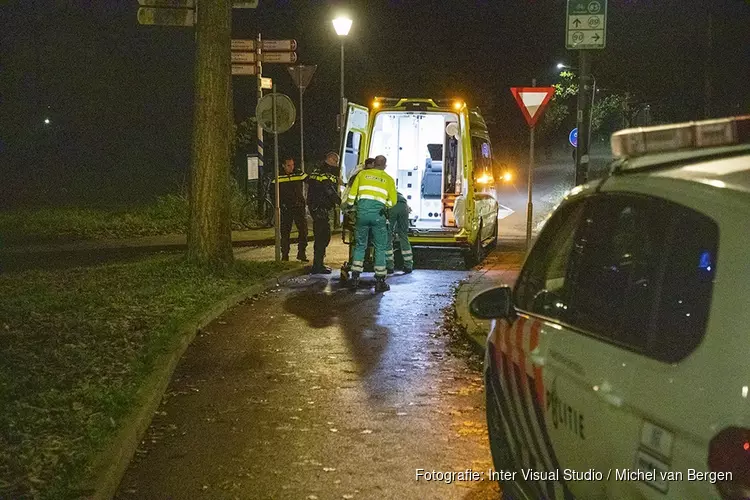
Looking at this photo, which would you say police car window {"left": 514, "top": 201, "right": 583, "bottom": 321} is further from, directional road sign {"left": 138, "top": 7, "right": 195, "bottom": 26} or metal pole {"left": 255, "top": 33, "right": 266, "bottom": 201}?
metal pole {"left": 255, "top": 33, "right": 266, "bottom": 201}

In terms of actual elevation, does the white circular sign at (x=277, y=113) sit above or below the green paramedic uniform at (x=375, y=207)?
above

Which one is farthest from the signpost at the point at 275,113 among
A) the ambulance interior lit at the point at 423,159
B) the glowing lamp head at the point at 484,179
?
the glowing lamp head at the point at 484,179

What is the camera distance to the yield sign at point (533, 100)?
11.5m

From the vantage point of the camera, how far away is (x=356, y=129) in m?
13.9

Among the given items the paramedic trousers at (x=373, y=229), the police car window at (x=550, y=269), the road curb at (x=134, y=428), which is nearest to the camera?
the police car window at (x=550, y=269)

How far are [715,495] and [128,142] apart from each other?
1470 inches

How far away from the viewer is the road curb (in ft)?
15.4

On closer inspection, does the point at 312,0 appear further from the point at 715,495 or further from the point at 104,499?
the point at 715,495

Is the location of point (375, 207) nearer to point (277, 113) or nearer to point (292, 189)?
point (277, 113)

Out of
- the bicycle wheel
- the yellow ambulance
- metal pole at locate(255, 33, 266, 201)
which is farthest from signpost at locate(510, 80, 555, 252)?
the bicycle wheel

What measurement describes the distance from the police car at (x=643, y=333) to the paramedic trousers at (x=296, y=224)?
10224mm

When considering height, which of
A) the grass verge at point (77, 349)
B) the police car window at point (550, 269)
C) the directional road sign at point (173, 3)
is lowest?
the grass verge at point (77, 349)

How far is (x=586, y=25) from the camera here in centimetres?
1031

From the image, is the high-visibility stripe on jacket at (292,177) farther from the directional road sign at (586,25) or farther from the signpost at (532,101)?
the directional road sign at (586,25)
